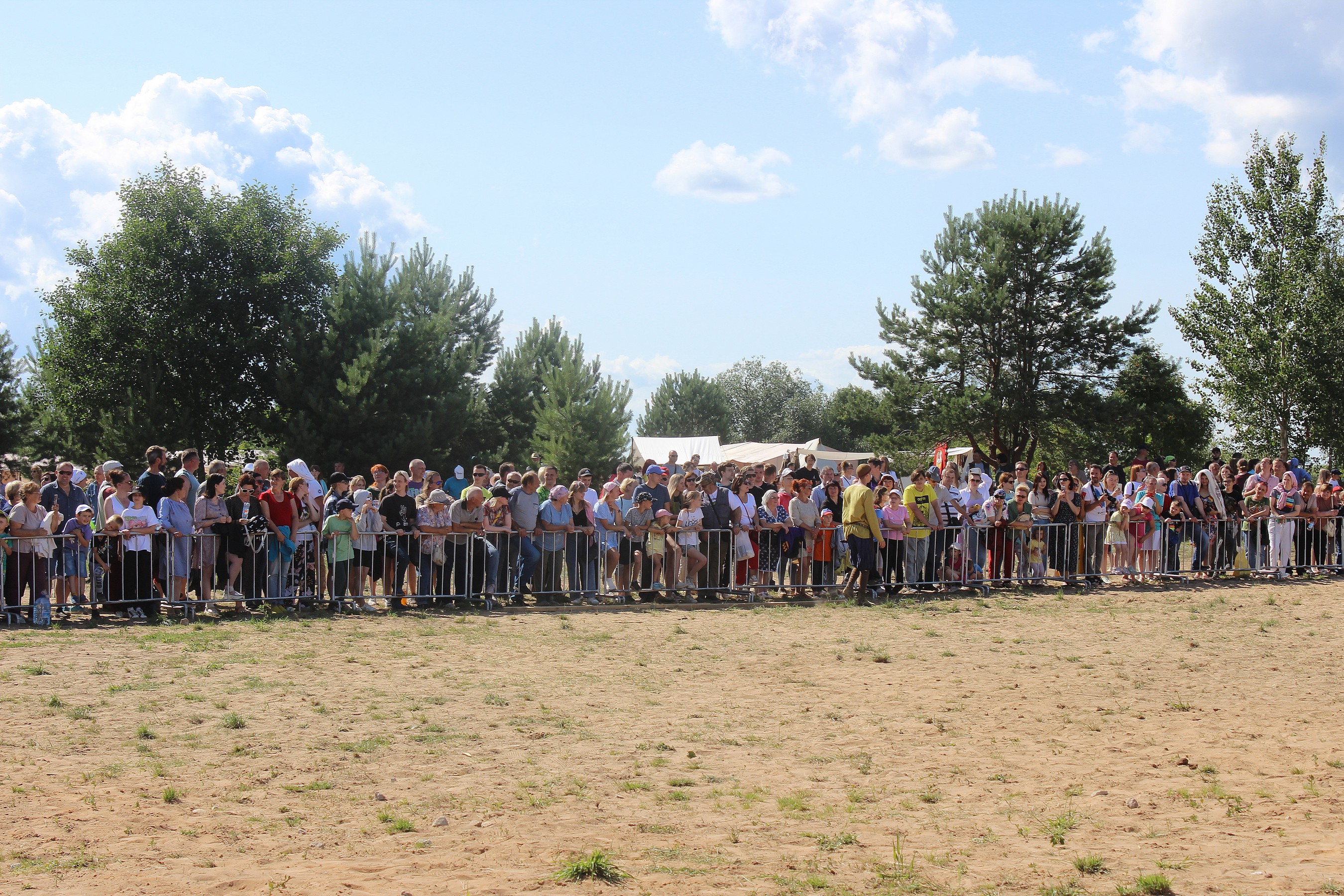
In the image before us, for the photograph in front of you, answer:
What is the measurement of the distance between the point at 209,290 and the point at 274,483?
88.9 feet

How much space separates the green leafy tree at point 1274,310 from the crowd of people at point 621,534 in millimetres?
14022

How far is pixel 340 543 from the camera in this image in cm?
1318

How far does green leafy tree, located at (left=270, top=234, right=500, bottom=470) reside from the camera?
113 ft

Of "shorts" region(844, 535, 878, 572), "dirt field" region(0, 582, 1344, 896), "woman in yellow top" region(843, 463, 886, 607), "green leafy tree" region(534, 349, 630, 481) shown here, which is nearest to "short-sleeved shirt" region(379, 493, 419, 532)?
"dirt field" region(0, 582, 1344, 896)

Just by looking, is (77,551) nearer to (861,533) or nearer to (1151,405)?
(861,533)

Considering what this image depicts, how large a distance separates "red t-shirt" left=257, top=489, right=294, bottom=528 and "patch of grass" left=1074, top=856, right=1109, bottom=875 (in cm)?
1053

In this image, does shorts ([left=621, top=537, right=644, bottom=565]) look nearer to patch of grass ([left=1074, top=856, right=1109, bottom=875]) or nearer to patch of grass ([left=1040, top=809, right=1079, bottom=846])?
patch of grass ([left=1040, top=809, right=1079, bottom=846])

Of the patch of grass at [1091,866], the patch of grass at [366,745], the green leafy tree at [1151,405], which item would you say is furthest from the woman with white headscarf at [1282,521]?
the green leafy tree at [1151,405]

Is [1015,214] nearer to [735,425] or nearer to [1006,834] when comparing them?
[1006,834]

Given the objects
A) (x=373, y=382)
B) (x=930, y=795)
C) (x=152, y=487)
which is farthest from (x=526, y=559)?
(x=373, y=382)

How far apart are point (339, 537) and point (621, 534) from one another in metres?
3.70

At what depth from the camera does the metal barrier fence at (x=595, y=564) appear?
12.4 metres

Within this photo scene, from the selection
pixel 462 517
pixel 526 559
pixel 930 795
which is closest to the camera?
pixel 930 795

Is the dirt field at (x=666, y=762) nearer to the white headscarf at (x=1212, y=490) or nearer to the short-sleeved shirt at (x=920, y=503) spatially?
the short-sleeved shirt at (x=920, y=503)
